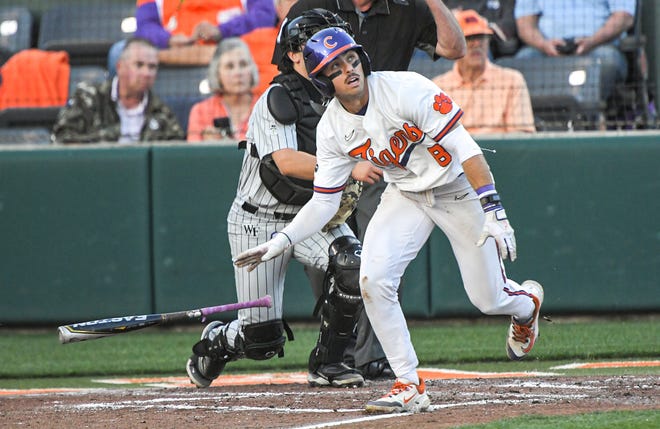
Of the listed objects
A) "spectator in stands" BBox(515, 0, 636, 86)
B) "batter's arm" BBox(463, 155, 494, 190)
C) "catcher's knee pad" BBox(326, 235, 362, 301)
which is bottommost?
"catcher's knee pad" BBox(326, 235, 362, 301)

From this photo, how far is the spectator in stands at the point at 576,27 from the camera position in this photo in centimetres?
858

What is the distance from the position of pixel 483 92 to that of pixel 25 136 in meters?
3.62

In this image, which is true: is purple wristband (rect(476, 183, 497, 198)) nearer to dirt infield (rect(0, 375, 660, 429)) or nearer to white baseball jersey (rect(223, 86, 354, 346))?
dirt infield (rect(0, 375, 660, 429))

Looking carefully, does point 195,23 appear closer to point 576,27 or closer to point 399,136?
point 576,27

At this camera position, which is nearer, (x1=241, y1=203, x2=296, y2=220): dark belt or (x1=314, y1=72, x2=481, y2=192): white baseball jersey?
(x1=314, y1=72, x2=481, y2=192): white baseball jersey

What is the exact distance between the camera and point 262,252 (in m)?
4.35

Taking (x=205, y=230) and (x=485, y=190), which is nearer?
(x=485, y=190)

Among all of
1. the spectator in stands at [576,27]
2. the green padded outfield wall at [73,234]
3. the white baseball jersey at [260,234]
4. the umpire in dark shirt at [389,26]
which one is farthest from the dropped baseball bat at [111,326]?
the spectator in stands at [576,27]

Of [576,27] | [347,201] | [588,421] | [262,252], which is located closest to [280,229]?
[347,201]

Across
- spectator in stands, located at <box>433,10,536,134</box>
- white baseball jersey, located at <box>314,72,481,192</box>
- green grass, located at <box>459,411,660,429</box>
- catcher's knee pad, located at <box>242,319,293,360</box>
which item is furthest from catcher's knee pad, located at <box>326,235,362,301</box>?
spectator in stands, located at <box>433,10,536,134</box>

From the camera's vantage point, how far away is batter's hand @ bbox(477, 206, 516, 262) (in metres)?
3.96

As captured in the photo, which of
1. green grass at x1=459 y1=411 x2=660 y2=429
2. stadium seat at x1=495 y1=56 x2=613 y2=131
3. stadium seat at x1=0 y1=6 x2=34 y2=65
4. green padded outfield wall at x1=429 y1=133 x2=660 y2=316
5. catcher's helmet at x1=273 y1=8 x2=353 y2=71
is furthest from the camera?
stadium seat at x1=0 y1=6 x2=34 y2=65

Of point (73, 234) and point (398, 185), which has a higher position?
point (398, 185)

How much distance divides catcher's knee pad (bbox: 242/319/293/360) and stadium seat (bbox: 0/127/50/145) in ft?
13.2
